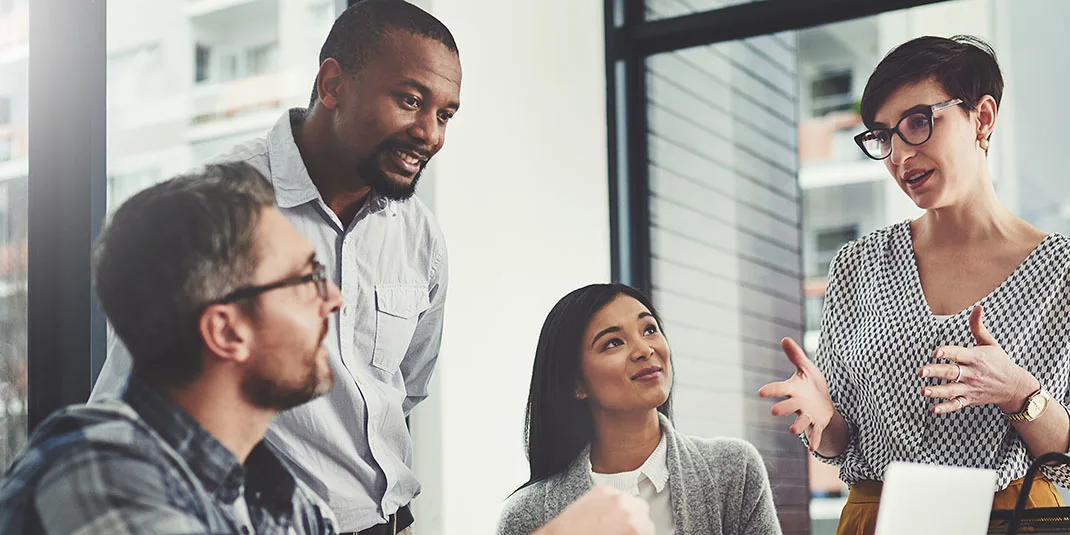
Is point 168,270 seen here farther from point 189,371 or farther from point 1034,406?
point 1034,406

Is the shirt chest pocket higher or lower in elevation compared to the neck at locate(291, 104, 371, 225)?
lower

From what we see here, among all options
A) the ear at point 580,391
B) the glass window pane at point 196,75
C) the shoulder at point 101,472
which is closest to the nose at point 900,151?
the ear at point 580,391

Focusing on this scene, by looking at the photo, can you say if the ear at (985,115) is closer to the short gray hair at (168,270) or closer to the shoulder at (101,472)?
the short gray hair at (168,270)

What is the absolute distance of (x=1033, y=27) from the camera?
2.78m

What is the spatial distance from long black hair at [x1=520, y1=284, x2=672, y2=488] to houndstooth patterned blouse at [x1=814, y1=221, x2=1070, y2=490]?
14.0 inches

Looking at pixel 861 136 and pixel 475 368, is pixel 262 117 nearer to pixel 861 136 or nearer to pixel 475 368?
pixel 475 368

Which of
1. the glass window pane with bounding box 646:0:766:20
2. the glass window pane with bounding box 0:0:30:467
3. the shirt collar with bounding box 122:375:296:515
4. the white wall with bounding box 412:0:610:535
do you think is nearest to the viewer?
the shirt collar with bounding box 122:375:296:515

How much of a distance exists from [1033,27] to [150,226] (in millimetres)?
2383

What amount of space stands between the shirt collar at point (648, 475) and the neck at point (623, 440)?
11mm

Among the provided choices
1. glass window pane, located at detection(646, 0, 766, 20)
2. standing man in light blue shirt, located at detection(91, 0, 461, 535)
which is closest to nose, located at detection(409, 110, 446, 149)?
standing man in light blue shirt, located at detection(91, 0, 461, 535)

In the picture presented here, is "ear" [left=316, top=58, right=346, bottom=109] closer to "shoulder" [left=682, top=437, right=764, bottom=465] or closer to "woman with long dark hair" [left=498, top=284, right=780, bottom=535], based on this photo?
"woman with long dark hair" [left=498, top=284, right=780, bottom=535]

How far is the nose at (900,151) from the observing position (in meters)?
1.92

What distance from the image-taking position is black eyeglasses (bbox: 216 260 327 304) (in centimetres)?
119

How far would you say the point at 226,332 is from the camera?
1.19 meters
